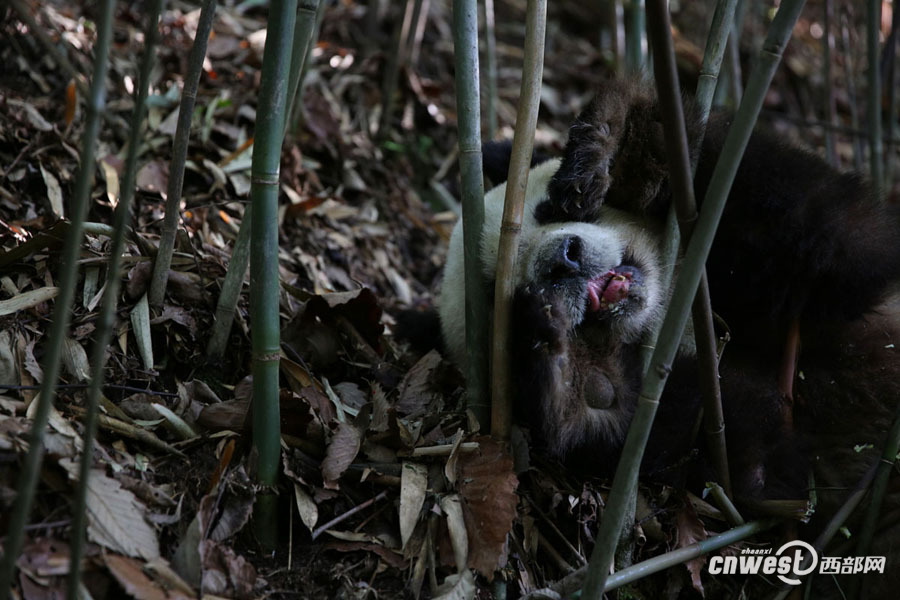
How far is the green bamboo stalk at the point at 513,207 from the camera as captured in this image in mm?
2295

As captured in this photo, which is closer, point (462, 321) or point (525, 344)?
point (525, 344)

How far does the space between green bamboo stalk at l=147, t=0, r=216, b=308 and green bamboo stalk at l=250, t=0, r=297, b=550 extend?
1.85ft

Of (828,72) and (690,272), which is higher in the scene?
(828,72)

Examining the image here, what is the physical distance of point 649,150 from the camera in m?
2.93

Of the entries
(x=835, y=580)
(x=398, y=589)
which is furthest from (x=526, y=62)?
(x=835, y=580)

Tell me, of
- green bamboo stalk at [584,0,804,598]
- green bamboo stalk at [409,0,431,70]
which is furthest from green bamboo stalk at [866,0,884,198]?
green bamboo stalk at [409,0,431,70]

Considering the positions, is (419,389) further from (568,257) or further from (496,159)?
(496,159)

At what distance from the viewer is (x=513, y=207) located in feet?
7.78

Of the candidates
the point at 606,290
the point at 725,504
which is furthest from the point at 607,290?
the point at 725,504

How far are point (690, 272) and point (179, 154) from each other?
1752 mm

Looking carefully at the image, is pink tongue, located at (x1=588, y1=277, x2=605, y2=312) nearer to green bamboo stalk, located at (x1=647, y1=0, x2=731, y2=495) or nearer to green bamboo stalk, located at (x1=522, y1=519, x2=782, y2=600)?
green bamboo stalk, located at (x1=647, y1=0, x2=731, y2=495)

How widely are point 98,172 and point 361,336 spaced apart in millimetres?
1598

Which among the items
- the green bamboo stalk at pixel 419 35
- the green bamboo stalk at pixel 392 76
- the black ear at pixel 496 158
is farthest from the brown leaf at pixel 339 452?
the green bamboo stalk at pixel 419 35

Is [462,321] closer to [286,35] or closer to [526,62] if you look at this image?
[526,62]
